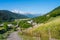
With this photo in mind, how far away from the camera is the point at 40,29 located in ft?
309

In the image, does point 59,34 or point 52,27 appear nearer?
point 59,34

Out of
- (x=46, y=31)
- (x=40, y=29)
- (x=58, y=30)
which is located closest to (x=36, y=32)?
(x=40, y=29)

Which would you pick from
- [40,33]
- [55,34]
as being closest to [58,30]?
[55,34]

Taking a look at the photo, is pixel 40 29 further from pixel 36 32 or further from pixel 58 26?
pixel 58 26

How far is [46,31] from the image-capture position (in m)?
86.4

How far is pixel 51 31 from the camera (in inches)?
3187

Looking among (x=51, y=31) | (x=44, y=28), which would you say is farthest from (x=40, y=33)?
(x=51, y=31)

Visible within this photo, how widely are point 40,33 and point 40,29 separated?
5.45m

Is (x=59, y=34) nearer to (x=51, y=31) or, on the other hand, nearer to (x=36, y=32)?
(x=51, y=31)

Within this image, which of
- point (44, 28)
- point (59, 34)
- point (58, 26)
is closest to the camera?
point (59, 34)

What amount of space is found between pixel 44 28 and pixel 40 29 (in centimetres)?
360

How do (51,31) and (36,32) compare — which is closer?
(51,31)

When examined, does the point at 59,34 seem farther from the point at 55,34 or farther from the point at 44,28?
the point at 44,28

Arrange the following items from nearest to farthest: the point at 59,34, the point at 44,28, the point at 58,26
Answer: the point at 59,34 → the point at 58,26 → the point at 44,28
